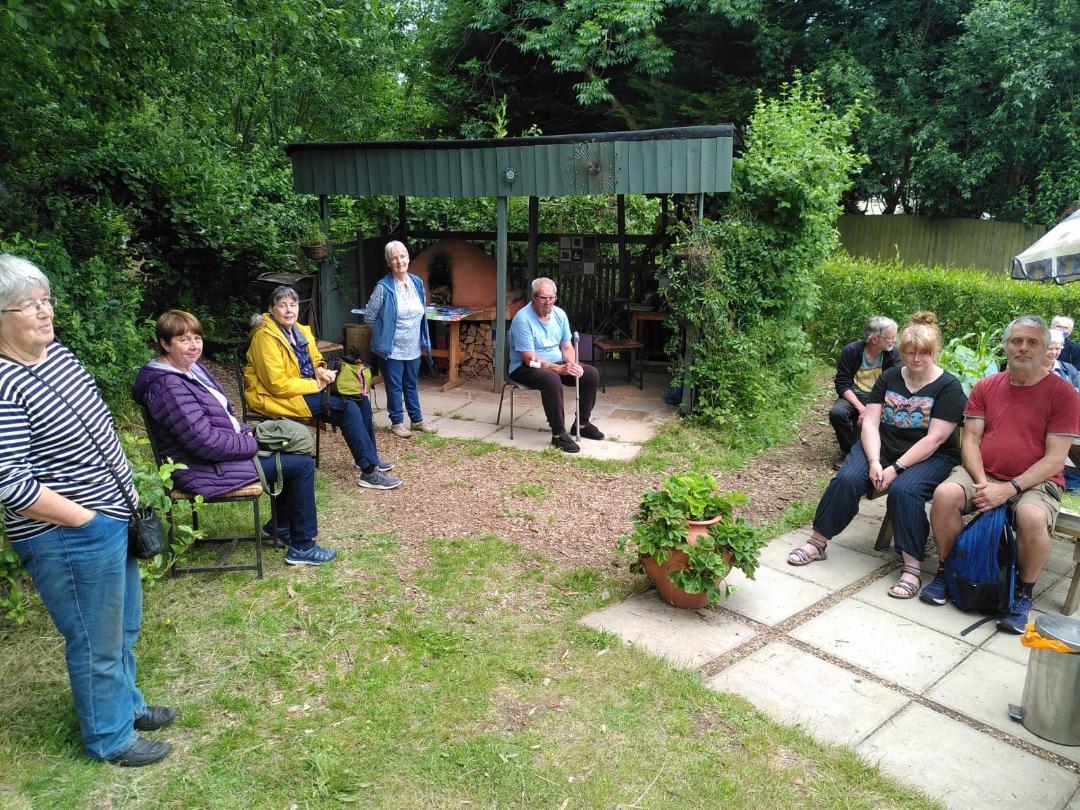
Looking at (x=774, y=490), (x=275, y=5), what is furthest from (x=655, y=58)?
(x=774, y=490)

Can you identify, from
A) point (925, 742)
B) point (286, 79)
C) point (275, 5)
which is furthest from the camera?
point (286, 79)

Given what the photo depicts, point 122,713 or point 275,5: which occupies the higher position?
point 275,5

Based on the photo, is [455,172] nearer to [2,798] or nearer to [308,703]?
[308,703]

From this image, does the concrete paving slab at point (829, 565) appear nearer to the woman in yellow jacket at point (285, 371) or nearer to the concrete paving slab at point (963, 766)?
the concrete paving slab at point (963, 766)

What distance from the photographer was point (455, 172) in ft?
24.7

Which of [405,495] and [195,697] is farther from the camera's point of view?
[405,495]

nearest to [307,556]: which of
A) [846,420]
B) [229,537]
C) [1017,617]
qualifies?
[229,537]

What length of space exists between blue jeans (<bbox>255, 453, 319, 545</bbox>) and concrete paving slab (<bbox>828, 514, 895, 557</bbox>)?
118 inches

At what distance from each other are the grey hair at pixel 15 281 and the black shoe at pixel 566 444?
13.9ft

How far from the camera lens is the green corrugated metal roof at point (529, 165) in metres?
6.62

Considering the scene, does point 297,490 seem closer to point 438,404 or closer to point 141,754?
point 141,754

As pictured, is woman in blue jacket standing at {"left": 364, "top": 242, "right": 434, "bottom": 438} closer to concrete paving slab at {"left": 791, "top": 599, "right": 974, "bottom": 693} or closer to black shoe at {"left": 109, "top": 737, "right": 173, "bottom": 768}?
concrete paving slab at {"left": 791, "top": 599, "right": 974, "bottom": 693}

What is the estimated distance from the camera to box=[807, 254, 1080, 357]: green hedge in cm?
814

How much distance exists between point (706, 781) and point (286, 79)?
12.1 metres
